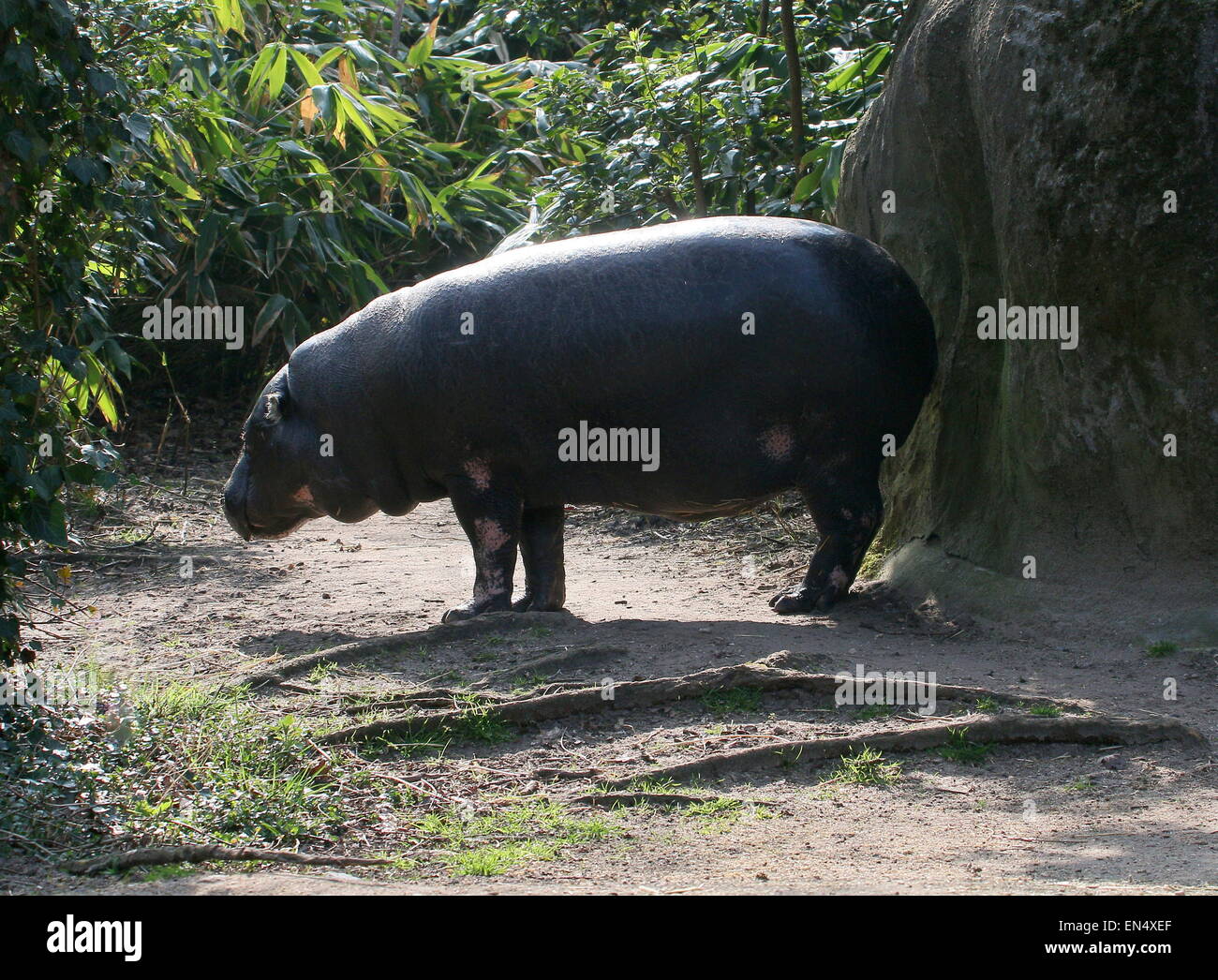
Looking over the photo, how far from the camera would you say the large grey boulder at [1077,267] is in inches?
231

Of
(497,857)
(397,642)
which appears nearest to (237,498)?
(397,642)

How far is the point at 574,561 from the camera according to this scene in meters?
9.45

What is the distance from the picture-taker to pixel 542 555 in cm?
737

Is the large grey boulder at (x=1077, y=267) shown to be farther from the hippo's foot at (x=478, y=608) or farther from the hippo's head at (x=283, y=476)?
the hippo's head at (x=283, y=476)

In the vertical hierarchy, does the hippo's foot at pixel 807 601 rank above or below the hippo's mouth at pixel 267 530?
below

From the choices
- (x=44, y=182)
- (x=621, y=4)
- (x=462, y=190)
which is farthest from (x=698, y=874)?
(x=621, y=4)

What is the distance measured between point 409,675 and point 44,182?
2.40 metres

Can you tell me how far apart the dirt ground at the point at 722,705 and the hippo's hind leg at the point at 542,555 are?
0.21 meters

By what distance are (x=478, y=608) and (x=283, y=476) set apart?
1.46m

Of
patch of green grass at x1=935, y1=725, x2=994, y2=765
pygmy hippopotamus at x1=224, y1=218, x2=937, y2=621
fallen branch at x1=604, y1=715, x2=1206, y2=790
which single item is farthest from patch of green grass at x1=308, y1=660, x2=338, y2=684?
patch of green grass at x1=935, y1=725, x2=994, y2=765

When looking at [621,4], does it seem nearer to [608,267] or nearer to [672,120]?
[672,120]

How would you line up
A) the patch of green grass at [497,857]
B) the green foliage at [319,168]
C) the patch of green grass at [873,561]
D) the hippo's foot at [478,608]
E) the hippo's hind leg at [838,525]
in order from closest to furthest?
1. the patch of green grass at [497,857]
2. the hippo's hind leg at [838,525]
3. the hippo's foot at [478,608]
4. the patch of green grass at [873,561]
5. the green foliage at [319,168]

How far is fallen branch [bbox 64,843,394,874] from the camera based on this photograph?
12.5ft

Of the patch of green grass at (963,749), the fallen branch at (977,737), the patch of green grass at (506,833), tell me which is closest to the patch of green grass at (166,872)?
the patch of green grass at (506,833)
